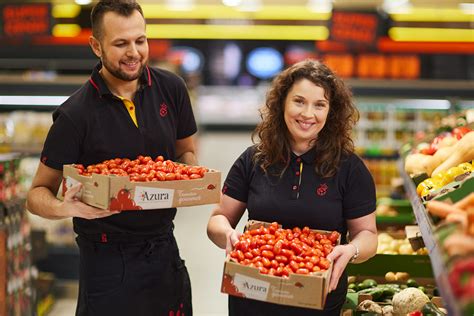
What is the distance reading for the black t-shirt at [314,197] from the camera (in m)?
3.18

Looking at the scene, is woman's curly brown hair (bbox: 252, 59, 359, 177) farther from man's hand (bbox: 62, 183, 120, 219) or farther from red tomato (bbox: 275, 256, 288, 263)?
man's hand (bbox: 62, 183, 120, 219)

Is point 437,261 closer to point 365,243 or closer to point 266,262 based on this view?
point 266,262

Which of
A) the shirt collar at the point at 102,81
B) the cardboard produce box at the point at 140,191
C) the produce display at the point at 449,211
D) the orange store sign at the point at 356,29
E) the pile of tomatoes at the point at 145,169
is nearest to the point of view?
the produce display at the point at 449,211

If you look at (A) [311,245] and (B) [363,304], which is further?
(B) [363,304]

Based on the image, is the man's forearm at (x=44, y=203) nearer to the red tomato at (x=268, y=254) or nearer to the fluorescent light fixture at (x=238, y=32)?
the red tomato at (x=268, y=254)

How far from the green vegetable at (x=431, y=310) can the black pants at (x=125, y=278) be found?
117 centimetres

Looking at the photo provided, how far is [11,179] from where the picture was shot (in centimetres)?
525

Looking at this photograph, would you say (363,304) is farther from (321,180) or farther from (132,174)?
(132,174)

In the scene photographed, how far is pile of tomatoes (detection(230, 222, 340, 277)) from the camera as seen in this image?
2.79m

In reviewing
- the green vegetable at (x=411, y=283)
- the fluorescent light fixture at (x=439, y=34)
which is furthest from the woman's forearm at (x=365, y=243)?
the fluorescent light fixture at (x=439, y=34)

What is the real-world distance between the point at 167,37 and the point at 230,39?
229 cm

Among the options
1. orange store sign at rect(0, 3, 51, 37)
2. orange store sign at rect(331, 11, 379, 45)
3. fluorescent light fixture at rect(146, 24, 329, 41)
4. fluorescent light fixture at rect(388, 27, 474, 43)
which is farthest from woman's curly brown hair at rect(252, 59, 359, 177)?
fluorescent light fixture at rect(146, 24, 329, 41)

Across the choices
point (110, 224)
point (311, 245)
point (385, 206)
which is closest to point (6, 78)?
point (385, 206)

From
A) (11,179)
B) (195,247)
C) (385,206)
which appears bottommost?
(195,247)
